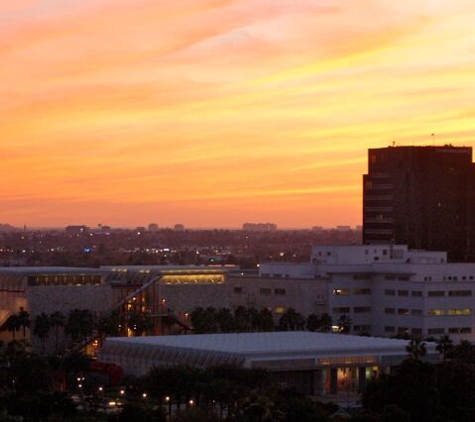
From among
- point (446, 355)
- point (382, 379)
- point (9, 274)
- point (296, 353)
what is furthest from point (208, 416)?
point (9, 274)

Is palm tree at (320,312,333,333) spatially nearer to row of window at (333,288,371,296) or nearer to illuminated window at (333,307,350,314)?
illuminated window at (333,307,350,314)

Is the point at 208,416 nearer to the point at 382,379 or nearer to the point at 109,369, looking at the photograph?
the point at 382,379

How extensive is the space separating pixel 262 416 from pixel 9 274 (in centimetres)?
8004

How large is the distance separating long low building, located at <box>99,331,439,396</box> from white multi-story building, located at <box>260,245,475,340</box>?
34902 mm

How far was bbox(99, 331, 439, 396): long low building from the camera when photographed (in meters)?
144

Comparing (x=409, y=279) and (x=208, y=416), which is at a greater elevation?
(x=409, y=279)

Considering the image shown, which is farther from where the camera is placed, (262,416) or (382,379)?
(382,379)

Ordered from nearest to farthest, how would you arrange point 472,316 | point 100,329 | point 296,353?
point 296,353, point 100,329, point 472,316

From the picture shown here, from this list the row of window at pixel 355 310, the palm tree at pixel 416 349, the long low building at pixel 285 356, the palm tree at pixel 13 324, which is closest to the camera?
the palm tree at pixel 416 349

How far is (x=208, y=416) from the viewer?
110312 millimetres

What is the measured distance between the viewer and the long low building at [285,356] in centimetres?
14350

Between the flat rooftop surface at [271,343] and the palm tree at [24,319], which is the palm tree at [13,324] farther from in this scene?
the flat rooftop surface at [271,343]

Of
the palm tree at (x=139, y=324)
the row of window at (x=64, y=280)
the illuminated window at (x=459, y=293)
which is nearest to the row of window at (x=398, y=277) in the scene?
the illuminated window at (x=459, y=293)

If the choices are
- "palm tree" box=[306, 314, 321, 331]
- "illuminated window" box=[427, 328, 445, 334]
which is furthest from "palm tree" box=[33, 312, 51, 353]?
"illuminated window" box=[427, 328, 445, 334]
